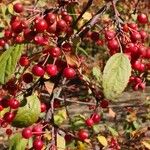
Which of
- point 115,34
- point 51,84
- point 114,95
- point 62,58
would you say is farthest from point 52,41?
point 51,84

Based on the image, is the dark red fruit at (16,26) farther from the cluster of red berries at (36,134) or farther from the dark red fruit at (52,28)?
the cluster of red berries at (36,134)

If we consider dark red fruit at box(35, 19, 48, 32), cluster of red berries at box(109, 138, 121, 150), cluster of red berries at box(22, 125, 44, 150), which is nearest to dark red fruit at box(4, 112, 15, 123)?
cluster of red berries at box(22, 125, 44, 150)

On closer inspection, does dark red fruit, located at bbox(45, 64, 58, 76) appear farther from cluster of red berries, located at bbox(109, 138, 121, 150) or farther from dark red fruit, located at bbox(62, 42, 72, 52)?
cluster of red berries, located at bbox(109, 138, 121, 150)

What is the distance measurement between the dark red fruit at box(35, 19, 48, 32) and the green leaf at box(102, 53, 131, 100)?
0.95 feet

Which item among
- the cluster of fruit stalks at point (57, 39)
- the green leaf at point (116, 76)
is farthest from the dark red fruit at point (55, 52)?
the green leaf at point (116, 76)

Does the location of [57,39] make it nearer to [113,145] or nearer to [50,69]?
[50,69]

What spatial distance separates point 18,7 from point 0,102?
46cm

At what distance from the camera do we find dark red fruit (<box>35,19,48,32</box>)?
1707 mm

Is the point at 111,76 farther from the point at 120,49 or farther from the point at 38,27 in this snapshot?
the point at 38,27

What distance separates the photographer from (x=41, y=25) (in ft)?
5.62

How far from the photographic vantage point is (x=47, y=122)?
2.02 m

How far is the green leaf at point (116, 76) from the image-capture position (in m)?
1.64

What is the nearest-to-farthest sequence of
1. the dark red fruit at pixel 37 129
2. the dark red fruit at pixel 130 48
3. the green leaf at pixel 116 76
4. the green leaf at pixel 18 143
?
the green leaf at pixel 116 76
the dark red fruit at pixel 130 48
the dark red fruit at pixel 37 129
the green leaf at pixel 18 143

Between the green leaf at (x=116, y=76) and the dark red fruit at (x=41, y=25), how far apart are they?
Result: 289 mm
